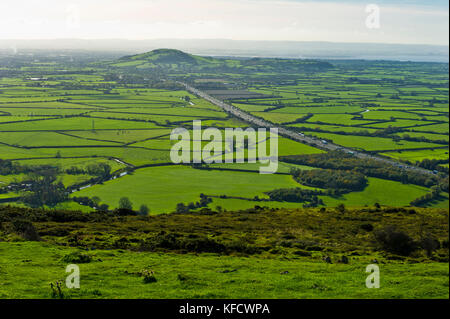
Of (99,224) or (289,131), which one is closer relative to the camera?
(99,224)

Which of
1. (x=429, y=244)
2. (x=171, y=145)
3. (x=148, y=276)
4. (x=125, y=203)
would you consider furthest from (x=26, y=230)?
(x=171, y=145)

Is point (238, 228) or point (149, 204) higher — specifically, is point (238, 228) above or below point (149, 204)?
above

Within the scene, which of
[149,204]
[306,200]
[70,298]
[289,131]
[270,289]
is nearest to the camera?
[70,298]

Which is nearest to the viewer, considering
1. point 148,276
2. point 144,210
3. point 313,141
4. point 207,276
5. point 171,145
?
point 148,276

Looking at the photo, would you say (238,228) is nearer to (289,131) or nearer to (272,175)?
(272,175)

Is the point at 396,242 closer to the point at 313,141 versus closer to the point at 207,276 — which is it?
the point at 207,276

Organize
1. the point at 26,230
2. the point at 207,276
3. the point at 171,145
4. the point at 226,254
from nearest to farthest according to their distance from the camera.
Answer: the point at 207,276, the point at 226,254, the point at 26,230, the point at 171,145

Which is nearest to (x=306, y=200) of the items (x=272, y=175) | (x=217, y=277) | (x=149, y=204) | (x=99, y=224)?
(x=272, y=175)
